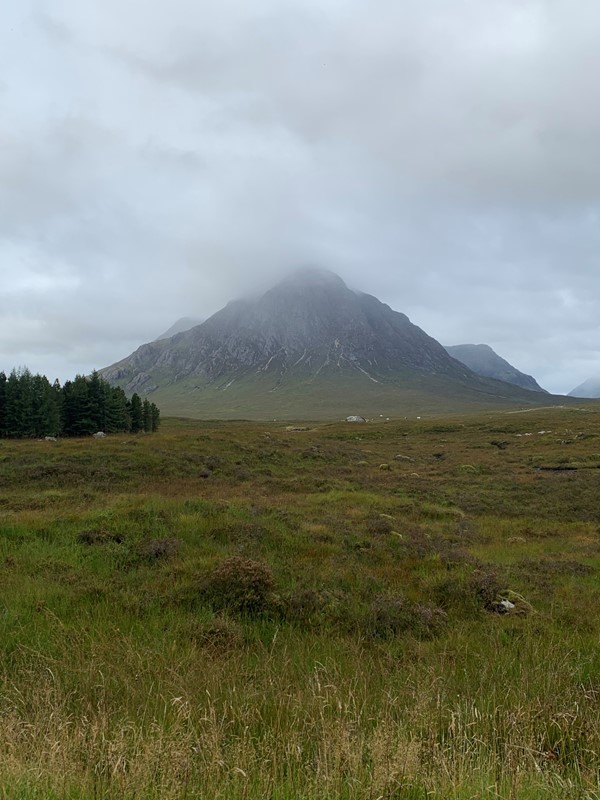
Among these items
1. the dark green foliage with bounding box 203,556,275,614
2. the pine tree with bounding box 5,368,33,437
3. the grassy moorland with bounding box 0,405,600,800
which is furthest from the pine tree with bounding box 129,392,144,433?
the dark green foliage with bounding box 203,556,275,614

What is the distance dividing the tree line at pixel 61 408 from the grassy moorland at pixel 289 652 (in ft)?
125

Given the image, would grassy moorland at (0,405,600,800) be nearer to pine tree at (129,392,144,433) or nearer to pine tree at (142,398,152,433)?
pine tree at (129,392,144,433)

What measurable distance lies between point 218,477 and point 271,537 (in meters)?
12.4

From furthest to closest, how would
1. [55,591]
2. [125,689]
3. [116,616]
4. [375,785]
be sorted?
[55,591]
[116,616]
[125,689]
[375,785]

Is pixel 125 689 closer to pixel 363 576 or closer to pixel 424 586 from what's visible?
pixel 363 576

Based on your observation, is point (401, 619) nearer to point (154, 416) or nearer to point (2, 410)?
point (2, 410)

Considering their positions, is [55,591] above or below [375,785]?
below

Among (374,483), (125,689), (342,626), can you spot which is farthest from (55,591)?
(374,483)

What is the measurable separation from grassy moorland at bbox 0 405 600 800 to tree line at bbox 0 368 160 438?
38218mm

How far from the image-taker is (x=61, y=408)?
55094 mm

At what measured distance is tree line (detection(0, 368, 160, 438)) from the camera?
49344 mm

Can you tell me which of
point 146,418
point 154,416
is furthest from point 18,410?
point 154,416

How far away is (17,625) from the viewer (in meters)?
6.47

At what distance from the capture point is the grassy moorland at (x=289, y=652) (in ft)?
11.4
